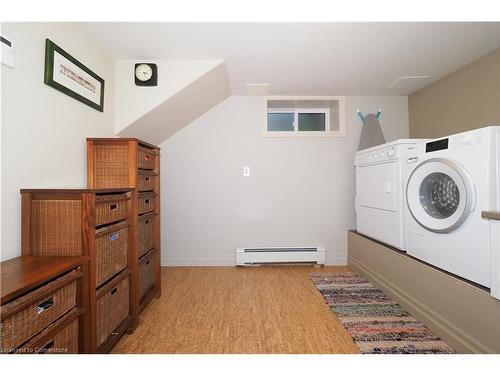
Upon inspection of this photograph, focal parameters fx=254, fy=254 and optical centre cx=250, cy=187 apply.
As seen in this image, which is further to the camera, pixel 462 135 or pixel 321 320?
pixel 321 320

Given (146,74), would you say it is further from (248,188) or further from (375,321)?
(375,321)

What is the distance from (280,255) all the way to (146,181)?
1.75 metres

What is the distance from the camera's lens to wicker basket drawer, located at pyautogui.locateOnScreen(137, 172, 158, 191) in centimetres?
192

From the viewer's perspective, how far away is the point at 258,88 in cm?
290

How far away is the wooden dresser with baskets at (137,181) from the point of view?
1.80 meters

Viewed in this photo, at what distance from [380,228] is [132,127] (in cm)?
254

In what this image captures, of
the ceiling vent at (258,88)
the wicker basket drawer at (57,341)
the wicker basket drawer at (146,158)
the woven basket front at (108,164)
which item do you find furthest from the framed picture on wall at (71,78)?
the ceiling vent at (258,88)

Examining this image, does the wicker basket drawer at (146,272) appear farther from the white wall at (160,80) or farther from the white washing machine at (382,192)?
the white washing machine at (382,192)

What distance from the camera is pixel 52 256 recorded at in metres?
1.25

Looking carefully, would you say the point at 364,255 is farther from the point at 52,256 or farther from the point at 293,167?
the point at 52,256

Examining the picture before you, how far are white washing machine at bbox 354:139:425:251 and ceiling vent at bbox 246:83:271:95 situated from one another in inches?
50.8

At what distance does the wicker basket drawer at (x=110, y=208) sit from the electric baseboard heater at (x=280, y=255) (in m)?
1.69

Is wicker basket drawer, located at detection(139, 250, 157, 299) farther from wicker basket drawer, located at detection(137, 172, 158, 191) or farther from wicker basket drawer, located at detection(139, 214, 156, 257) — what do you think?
wicker basket drawer, located at detection(137, 172, 158, 191)
